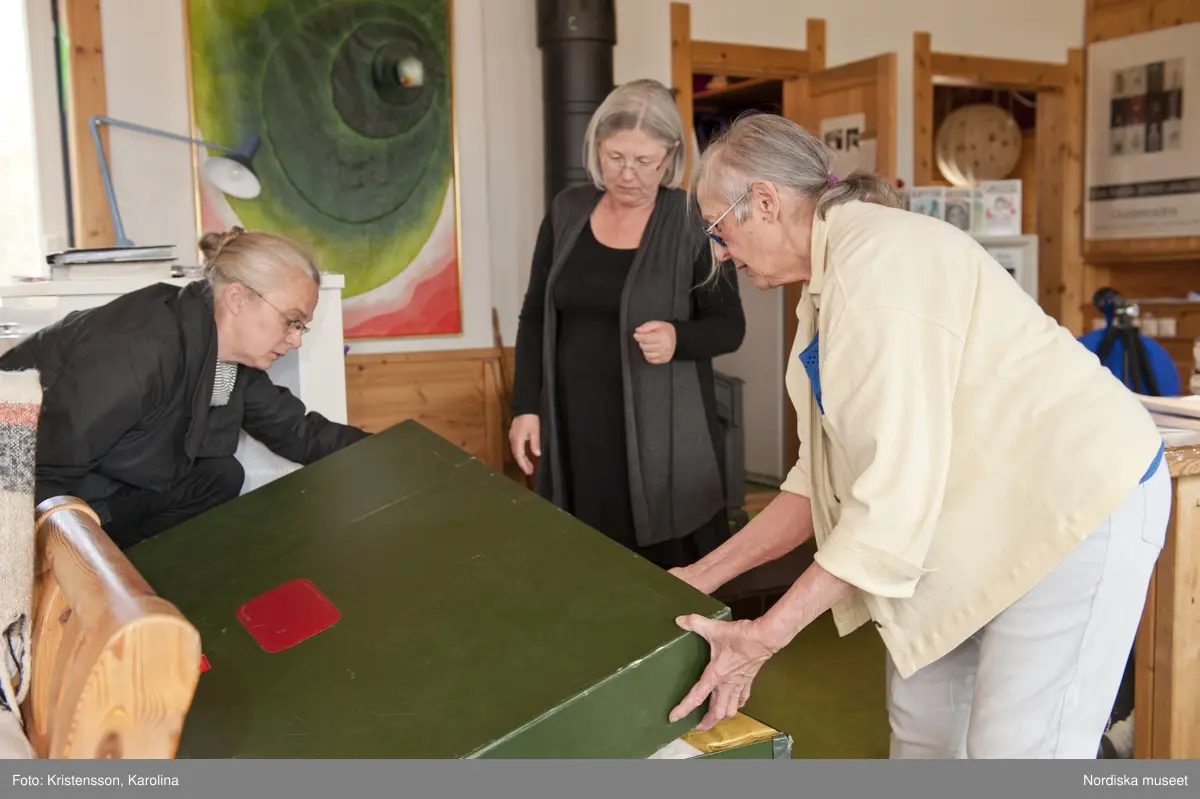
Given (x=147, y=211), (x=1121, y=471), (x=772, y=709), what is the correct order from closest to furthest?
(x=1121, y=471) → (x=772, y=709) → (x=147, y=211)

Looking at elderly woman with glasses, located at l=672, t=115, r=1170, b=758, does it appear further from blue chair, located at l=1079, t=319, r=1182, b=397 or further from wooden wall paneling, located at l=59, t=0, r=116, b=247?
wooden wall paneling, located at l=59, t=0, r=116, b=247

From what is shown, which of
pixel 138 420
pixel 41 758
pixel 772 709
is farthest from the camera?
pixel 772 709

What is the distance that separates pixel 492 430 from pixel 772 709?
2039mm

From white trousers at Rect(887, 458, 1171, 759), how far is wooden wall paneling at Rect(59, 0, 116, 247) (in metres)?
3.46

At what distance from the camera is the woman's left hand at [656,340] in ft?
6.89

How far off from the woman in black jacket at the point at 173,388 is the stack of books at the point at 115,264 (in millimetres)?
297

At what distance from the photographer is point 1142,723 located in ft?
6.32

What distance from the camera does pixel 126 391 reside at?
155cm

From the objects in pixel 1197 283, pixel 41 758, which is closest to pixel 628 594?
pixel 41 758

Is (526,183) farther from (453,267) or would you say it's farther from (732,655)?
(732,655)

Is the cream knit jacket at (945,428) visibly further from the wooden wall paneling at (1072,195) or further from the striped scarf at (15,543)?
the wooden wall paneling at (1072,195)

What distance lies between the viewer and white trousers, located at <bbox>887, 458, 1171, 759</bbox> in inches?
49.3

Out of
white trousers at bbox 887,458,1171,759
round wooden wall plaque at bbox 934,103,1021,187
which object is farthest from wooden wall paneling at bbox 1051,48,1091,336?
white trousers at bbox 887,458,1171,759
